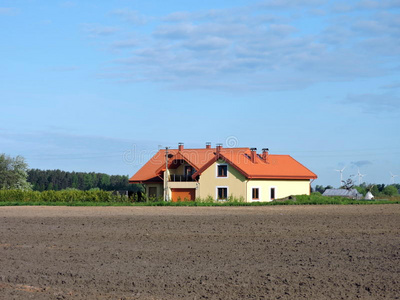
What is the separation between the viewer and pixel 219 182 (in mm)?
61375

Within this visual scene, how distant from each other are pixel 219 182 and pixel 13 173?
41.7 meters

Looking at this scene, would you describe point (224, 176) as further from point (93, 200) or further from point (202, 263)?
point (202, 263)

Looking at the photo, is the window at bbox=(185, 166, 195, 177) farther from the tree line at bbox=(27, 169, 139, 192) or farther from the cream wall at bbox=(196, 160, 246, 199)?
the tree line at bbox=(27, 169, 139, 192)

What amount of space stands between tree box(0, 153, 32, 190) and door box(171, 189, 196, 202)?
34787 millimetres

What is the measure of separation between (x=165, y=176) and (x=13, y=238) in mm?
40608

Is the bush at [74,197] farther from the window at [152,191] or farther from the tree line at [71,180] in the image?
the tree line at [71,180]

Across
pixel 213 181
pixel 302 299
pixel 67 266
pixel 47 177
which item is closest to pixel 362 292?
pixel 302 299

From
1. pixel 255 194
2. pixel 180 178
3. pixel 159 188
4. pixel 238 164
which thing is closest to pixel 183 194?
pixel 180 178

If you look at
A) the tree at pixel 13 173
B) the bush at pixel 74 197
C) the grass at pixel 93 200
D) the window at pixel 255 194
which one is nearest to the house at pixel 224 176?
the window at pixel 255 194

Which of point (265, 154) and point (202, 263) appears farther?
point (265, 154)

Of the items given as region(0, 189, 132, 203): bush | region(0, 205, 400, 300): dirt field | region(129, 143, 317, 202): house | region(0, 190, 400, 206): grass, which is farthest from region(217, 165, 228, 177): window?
region(0, 205, 400, 300): dirt field

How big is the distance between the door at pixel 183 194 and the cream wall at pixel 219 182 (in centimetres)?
110

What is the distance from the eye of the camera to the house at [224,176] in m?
61.1

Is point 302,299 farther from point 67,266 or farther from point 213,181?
point 213,181
